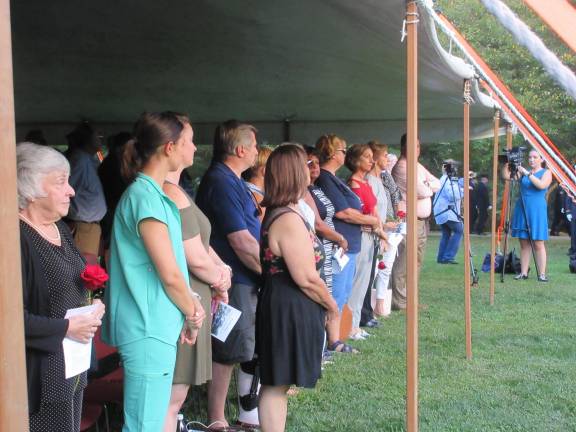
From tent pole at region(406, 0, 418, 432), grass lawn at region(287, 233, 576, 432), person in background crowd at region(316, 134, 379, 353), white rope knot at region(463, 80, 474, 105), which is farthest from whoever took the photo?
person in background crowd at region(316, 134, 379, 353)

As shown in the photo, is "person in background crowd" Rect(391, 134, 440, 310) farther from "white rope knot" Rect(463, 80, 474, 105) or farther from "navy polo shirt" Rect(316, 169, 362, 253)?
"white rope knot" Rect(463, 80, 474, 105)

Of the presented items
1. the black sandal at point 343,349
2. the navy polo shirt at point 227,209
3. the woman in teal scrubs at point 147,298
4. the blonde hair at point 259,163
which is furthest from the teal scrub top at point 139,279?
the black sandal at point 343,349

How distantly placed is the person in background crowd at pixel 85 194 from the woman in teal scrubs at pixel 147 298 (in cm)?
301

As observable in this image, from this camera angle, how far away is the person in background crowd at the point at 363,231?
6590mm

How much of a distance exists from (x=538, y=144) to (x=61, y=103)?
16.0 feet

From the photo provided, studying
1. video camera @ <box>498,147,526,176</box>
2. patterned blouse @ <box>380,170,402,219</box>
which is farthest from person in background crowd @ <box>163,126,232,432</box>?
video camera @ <box>498,147,526,176</box>

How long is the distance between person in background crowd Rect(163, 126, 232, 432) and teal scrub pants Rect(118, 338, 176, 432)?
30 centimetres

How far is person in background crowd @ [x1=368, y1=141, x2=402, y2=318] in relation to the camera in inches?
286

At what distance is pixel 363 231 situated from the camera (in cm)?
659

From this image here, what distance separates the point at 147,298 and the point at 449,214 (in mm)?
10949

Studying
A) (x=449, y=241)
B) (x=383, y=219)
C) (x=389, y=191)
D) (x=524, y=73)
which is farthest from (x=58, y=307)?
(x=524, y=73)

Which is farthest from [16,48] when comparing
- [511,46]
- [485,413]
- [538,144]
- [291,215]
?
[511,46]

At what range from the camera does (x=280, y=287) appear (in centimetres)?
337

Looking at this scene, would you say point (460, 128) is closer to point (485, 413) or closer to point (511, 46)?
point (485, 413)
